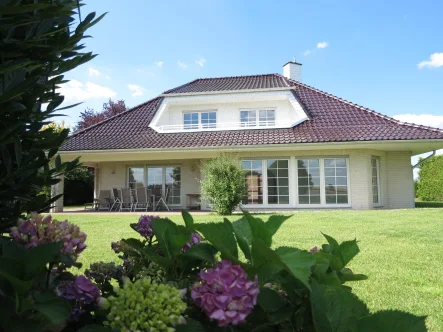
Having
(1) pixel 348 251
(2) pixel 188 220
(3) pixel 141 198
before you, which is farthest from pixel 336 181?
(2) pixel 188 220

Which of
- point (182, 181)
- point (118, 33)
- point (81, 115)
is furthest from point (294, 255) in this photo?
point (81, 115)

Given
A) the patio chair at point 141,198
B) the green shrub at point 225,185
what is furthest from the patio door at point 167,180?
the green shrub at point 225,185

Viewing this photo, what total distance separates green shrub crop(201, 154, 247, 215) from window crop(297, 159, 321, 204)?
11.4ft

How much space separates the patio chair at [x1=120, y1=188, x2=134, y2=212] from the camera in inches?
645

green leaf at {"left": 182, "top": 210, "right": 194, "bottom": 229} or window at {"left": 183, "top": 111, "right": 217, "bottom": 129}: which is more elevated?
window at {"left": 183, "top": 111, "right": 217, "bottom": 129}

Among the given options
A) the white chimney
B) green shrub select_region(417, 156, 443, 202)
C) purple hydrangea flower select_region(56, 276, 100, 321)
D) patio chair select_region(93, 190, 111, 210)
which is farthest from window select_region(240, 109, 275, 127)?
purple hydrangea flower select_region(56, 276, 100, 321)

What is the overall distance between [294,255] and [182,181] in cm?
1728

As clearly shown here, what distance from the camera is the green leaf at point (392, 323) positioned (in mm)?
687

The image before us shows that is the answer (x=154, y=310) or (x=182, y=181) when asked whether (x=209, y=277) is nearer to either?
(x=154, y=310)

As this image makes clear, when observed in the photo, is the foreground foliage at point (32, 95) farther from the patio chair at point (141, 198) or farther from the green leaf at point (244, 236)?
the patio chair at point (141, 198)

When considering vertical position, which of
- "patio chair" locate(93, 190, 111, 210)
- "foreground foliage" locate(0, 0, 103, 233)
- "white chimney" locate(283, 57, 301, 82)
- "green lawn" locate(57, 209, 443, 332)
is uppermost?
"white chimney" locate(283, 57, 301, 82)

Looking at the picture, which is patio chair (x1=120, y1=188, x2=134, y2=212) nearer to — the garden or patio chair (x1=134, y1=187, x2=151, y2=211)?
patio chair (x1=134, y1=187, x2=151, y2=211)

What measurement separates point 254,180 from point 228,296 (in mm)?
15428

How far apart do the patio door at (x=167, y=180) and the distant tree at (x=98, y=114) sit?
20.2 metres
